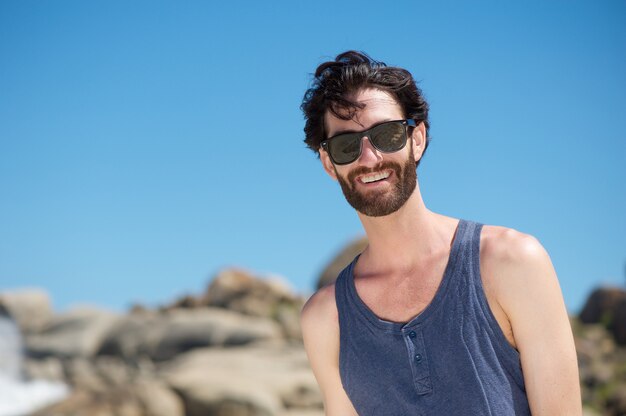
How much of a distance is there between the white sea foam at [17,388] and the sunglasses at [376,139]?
43.9 ft

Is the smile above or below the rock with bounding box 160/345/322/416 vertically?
above

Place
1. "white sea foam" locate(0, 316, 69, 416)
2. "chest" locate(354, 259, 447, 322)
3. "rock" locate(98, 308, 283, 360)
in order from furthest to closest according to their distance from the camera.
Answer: "rock" locate(98, 308, 283, 360), "white sea foam" locate(0, 316, 69, 416), "chest" locate(354, 259, 447, 322)

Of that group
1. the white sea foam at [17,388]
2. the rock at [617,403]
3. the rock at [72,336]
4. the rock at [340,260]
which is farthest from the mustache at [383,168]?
the rock at [340,260]

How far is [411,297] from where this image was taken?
363cm

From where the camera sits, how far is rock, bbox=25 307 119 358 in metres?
25.7

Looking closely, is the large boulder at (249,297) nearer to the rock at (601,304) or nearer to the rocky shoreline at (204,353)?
the rocky shoreline at (204,353)

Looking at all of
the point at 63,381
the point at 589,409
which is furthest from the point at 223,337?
the point at 589,409

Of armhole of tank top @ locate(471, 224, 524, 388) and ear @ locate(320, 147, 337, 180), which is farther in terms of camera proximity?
ear @ locate(320, 147, 337, 180)

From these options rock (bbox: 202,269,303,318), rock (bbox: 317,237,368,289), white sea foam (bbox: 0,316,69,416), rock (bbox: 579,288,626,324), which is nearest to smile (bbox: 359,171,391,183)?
white sea foam (bbox: 0,316,69,416)

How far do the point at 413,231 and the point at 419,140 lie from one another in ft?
1.50

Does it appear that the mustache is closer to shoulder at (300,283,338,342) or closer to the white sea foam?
shoulder at (300,283,338,342)

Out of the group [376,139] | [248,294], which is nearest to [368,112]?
→ [376,139]

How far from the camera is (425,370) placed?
343 centimetres

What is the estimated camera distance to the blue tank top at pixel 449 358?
3.38 meters
